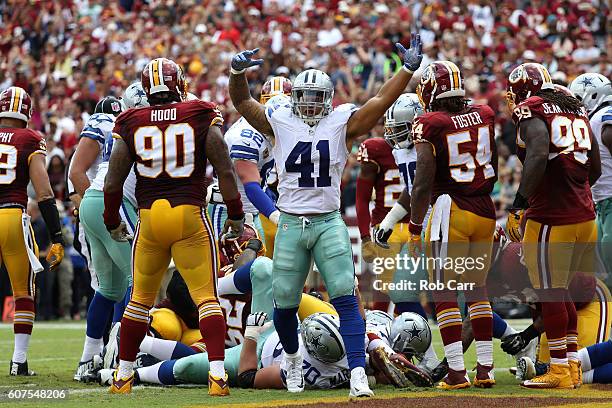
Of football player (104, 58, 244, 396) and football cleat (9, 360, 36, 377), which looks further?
football cleat (9, 360, 36, 377)

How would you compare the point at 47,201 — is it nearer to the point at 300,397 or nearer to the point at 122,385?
the point at 122,385

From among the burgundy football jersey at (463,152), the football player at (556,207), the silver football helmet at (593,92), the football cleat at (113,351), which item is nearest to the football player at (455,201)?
the burgundy football jersey at (463,152)

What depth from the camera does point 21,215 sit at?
343 inches

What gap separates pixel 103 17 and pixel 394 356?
54.7ft

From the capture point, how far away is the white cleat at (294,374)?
23.8 ft

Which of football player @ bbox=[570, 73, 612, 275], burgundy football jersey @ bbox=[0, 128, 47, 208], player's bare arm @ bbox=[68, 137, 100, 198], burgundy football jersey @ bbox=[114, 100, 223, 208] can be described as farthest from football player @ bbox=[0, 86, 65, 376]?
football player @ bbox=[570, 73, 612, 275]

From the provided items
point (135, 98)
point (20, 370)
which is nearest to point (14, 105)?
point (135, 98)

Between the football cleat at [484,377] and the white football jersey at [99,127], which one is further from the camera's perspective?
the white football jersey at [99,127]

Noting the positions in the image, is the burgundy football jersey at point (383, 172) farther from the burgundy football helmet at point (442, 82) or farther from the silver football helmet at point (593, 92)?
the burgundy football helmet at point (442, 82)

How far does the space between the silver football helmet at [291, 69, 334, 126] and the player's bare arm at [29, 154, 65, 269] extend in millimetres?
2515

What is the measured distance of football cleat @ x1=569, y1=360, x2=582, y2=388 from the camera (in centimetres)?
725

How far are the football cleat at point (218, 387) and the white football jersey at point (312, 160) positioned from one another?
113cm

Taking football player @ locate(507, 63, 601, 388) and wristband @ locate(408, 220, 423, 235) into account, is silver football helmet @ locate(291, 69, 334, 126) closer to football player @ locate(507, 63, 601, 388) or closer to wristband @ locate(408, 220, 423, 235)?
wristband @ locate(408, 220, 423, 235)

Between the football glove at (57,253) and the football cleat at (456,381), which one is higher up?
the football glove at (57,253)
